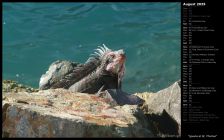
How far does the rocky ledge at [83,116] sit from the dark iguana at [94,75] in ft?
4.63

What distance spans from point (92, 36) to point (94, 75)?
1386 cm

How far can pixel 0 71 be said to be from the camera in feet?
24.4

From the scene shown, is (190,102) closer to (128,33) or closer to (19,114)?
(19,114)

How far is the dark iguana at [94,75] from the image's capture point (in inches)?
391

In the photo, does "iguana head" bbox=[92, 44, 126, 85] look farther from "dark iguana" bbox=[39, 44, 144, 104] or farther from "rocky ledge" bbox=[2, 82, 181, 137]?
"rocky ledge" bbox=[2, 82, 181, 137]

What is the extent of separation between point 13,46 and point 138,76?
6146 millimetres

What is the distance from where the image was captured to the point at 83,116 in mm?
7203

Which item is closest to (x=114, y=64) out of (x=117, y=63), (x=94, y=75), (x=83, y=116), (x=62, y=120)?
(x=117, y=63)

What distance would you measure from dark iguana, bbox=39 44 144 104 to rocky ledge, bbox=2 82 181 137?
1.41 m

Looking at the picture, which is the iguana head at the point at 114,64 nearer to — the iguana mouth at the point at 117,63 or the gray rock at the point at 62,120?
the iguana mouth at the point at 117,63

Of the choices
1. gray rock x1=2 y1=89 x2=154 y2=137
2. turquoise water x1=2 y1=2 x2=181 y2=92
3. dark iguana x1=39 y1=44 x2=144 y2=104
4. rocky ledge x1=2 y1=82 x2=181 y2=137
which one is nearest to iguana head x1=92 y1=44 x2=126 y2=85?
dark iguana x1=39 y1=44 x2=144 y2=104

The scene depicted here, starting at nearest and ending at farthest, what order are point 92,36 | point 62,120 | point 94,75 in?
1. point 62,120
2. point 94,75
3. point 92,36

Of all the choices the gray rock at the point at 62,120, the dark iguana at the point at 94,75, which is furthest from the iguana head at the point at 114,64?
the gray rock at the point at 62,120

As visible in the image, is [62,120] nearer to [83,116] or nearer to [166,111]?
[83,116]
